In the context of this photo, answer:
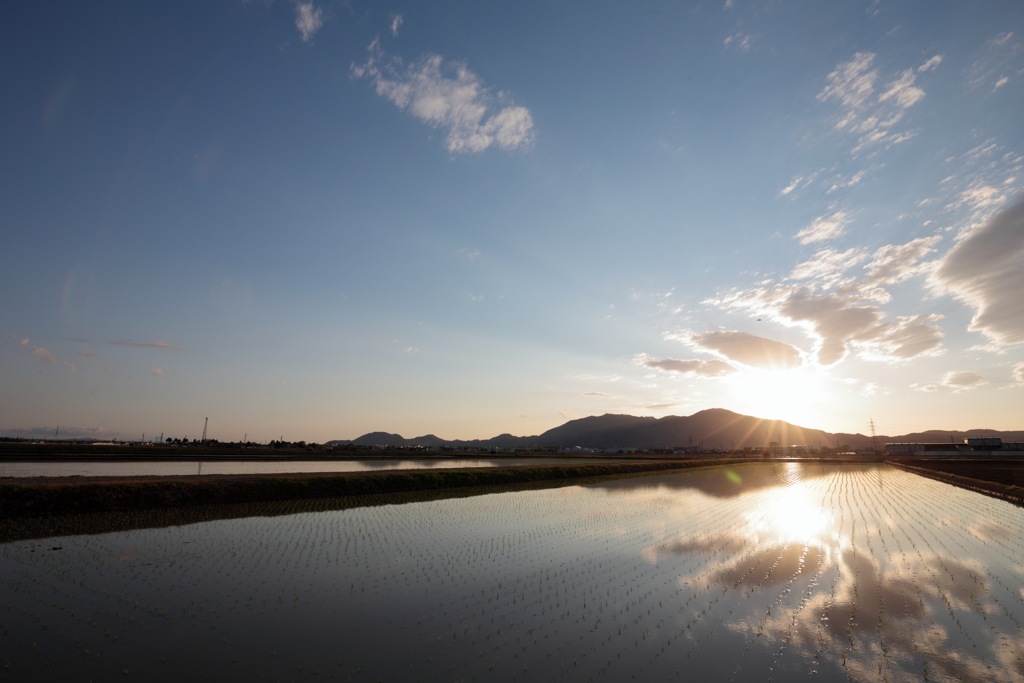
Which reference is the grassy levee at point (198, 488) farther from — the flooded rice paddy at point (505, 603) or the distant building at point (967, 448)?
the distant building at point (967, 448)

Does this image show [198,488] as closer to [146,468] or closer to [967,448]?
[146,468]

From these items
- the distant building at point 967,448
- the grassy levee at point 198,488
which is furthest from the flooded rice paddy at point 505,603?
the distant building at point 967,448

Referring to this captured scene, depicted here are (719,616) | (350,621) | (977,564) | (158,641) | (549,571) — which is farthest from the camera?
(977,564)

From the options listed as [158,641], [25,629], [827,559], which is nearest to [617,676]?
[158,641]

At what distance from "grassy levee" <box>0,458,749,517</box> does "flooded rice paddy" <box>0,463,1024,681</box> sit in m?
5.73

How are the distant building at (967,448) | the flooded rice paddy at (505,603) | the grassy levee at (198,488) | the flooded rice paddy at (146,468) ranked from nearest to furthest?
the flooded rice paddy at (505,603), the grassy levee at (198,488), the flooded rice paddy at (146,468), the distant building at (967,448)

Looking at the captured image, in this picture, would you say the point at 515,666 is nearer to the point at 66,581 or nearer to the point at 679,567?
the point at 679,567

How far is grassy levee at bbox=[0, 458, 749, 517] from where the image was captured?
68.4 feet

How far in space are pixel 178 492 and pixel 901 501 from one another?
42.7m

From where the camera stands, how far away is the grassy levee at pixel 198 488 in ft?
68.4

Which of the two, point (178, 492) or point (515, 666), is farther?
point (178, 492)

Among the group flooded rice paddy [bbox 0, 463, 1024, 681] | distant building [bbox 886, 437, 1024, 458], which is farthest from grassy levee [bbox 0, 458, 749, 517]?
distant building [bbox 886, 437, 1024, 458]

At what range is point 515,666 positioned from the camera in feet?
28.1

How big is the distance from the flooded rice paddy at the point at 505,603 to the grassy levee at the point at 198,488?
573cm
